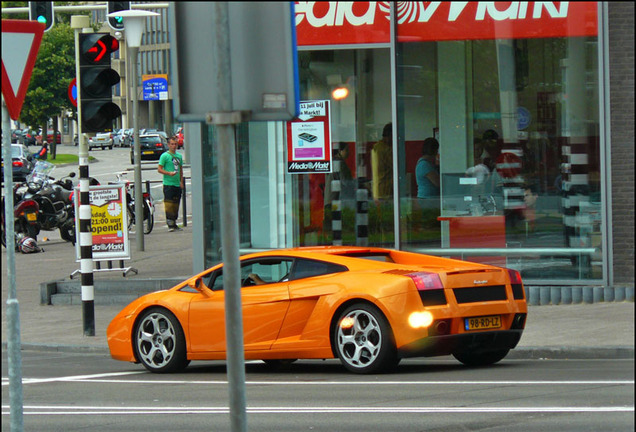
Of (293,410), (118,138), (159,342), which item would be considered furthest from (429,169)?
(118,138)

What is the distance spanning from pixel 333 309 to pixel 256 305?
885 mm

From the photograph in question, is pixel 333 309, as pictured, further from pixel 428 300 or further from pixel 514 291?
pixel 514 291

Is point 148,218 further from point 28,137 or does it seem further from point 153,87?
point 28,137

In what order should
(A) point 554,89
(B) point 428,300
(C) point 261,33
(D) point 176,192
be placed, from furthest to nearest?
1. (D) point 176,192
2. (A) point 554,89
3. (B) point 428,300
4. (C) point 261,33

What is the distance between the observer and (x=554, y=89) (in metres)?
15.8

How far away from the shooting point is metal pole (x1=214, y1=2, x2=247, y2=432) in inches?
135

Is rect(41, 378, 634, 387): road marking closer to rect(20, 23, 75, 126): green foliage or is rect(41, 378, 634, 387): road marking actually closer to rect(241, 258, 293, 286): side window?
rect(241, 258, 293, 286): side window

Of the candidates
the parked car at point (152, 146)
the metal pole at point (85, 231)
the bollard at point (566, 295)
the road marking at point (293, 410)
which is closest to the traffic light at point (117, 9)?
the metal pole at point (85, 231)

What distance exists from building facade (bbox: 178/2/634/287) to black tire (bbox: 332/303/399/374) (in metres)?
5.84

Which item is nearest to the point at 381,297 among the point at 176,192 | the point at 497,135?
the point at 497,135

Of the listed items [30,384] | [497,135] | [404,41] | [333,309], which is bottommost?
[30,384]

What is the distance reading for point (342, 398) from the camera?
934cm

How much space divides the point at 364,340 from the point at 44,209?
50.0 feet

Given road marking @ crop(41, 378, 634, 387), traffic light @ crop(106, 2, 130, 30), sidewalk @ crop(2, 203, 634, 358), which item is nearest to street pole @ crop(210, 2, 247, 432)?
sidewalk @ crop(2, 203, 634, 358)
